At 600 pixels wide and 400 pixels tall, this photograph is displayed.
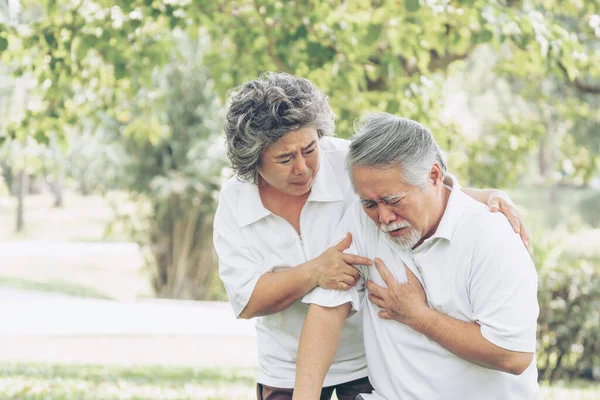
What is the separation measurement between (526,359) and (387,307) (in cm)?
44

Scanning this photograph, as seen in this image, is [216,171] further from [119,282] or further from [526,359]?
[526,359]

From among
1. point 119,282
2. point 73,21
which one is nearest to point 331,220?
point 73,21

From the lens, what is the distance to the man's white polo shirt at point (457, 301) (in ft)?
7.48

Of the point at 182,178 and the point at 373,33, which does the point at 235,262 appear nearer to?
the point at 373,33

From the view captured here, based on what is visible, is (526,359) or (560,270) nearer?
(526,359)

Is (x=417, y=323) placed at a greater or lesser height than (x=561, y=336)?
greater

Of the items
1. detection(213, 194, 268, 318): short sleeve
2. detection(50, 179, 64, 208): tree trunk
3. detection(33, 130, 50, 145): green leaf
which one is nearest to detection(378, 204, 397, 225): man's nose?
detection(213, 194, 268, 318): short sleeve

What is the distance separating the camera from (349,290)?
2.63 m

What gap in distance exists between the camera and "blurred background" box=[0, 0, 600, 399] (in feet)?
15.6

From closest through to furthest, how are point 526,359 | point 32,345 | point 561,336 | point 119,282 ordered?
point 526,359 < point 561,336 < point 32,345 < point 119,282

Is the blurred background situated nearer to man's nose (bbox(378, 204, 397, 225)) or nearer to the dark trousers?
man's nose (bbox(378, 204, 397, 225))

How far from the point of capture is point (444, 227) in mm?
2395

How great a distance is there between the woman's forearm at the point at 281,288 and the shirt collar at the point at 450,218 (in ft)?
1.46

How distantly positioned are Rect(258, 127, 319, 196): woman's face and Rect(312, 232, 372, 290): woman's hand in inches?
10.3
